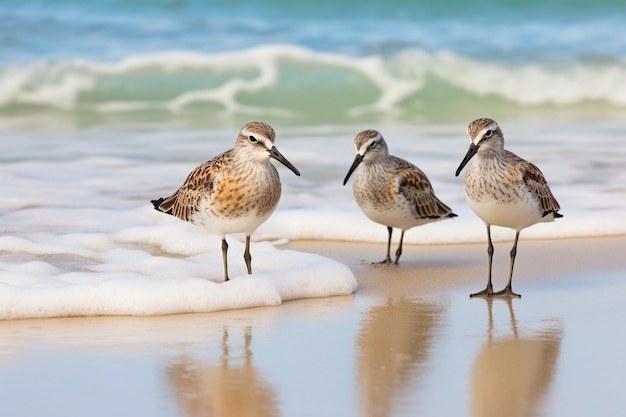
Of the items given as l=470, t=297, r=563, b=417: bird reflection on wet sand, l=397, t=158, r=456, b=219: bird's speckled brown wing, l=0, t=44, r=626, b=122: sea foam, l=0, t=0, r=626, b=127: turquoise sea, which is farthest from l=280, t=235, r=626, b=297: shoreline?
l=0, t=44, r=626, b=122: sea foam

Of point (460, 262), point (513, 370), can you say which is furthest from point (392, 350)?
point (460, 262)

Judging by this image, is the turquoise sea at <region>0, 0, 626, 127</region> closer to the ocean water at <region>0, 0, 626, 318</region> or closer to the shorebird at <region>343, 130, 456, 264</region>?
the ocean water at <region>0, 0, 626, 318</region>

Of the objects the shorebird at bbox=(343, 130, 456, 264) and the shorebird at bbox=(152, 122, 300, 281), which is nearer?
the shorebird at bbox=(152, 122, 300, 281)

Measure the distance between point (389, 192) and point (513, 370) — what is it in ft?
10.7

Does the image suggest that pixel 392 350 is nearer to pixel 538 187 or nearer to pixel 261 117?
pixel 538 187

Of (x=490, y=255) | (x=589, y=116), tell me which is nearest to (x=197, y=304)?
(x=490, y=255)

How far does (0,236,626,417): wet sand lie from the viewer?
5523 millimetres

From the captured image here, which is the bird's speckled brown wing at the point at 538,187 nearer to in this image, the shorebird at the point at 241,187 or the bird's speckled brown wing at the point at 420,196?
the bird's speckled brown wing at the point at 420,196

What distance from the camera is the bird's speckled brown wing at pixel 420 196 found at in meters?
9.22

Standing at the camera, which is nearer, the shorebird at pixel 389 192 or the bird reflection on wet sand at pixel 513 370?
the bird reflection on wet sand at pixel 513 370

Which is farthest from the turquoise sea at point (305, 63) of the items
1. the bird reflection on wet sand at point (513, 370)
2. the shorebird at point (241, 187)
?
the bird reflection on wet sand at point (513, 370)

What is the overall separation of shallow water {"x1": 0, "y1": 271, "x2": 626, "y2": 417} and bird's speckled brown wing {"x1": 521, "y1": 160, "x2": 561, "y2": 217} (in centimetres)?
76

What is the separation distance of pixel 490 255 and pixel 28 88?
13.1 metres

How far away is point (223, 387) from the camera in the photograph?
18.9ft
